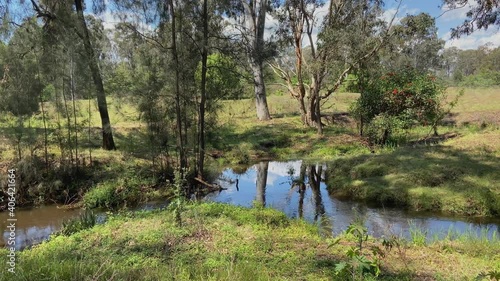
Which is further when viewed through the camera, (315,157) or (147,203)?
(315,157)

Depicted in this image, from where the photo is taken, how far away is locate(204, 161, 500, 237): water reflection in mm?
7887

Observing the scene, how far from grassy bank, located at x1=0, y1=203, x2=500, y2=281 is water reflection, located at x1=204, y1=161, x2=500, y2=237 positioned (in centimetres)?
75

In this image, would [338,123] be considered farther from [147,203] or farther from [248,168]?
[147,203]

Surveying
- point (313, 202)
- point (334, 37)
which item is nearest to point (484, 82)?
point (334, 37)

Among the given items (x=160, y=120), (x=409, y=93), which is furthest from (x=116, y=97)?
(x=409, y=93)

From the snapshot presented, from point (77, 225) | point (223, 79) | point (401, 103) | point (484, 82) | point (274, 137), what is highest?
point (484, 82)

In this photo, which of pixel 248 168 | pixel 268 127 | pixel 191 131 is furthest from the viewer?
pixel 268 127

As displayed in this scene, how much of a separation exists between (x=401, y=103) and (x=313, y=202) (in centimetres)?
786

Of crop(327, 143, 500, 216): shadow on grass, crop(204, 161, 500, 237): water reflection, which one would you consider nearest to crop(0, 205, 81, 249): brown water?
crop(204, 161, 500, 237): water reflection

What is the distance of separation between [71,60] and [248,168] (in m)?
7.32

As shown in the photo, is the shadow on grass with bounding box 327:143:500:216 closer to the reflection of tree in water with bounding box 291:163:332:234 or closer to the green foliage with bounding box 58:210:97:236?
the reflection of tree in water with bounding box 291:163:332:234

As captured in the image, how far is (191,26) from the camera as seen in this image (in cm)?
1180

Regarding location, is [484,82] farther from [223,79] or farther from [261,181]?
[261,181]

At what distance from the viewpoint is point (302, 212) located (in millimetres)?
9273
